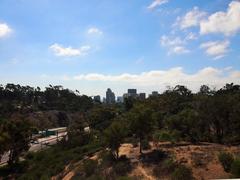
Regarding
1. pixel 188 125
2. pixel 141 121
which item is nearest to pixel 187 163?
pixel 141 121

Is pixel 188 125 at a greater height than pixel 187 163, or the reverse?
pixel 188 125

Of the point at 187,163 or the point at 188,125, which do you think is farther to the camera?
the point at 188,125

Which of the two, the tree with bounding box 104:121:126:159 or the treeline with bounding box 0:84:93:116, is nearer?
the tree with bounding box 104:121:126:159

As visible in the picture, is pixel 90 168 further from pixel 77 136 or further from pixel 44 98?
pixel 44 98

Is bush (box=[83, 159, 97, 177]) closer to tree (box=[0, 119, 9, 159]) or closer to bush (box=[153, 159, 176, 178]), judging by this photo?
bush (box=[153, 159, 176, 178])

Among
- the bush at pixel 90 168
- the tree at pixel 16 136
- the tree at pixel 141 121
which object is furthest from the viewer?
the tree at pixel 16 136

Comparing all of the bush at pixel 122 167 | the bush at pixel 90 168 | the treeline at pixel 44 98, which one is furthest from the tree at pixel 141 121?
the treeline at pixel 44 98

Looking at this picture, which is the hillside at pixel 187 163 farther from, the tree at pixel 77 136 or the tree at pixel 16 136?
the tree at pixel 77 136

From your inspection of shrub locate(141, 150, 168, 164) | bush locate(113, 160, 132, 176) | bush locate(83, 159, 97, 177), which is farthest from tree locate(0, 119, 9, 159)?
shrub locate(141, 150, 168, 164)

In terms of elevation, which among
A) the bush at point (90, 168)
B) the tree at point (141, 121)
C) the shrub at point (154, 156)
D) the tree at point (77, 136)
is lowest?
the bush at point (90, 168)

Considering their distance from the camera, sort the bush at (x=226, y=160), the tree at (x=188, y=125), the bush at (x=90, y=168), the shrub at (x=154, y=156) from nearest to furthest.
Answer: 1. the bush at (x=226, y=160)
2. the bush at (x=90, y=168)
3. the shrub at (x=154, y=156)
4. the tree at (x=188, y=125)

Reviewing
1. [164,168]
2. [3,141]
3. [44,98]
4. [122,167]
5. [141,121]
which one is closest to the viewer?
[164,168]
